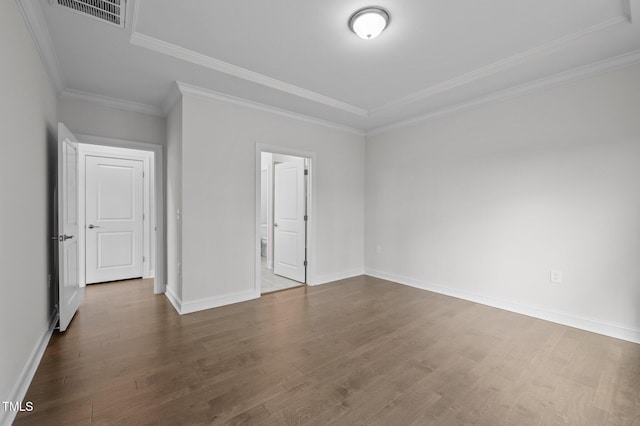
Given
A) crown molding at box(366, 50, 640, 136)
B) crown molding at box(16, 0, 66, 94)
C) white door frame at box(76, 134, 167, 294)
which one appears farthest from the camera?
white door frame at box(76, 134, 167, 294)

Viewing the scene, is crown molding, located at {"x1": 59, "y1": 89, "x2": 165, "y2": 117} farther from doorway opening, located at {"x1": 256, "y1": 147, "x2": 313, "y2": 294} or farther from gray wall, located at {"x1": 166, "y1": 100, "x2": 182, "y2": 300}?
doorway opening, located at {"x1": 256, "y1": 147, "x2": 313, "y2": 294}

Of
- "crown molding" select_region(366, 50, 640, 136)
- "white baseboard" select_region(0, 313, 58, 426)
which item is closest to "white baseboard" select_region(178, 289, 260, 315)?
"white baseboard" select_region(0, 313, 58, 426)

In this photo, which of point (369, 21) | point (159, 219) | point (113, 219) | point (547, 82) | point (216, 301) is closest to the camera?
point (369, 21)

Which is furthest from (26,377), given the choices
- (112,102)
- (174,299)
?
(112,102)

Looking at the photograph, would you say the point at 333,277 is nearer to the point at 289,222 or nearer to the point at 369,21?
the point at 289,222

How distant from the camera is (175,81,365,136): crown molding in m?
3.38

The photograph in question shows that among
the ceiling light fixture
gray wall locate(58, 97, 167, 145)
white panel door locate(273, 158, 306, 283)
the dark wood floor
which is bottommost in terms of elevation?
the dark wood floor

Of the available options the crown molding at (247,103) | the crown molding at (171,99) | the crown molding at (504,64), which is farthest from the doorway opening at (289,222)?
the crown molding at (504,64)

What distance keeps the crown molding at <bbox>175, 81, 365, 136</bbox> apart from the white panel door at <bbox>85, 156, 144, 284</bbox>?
2.37 meters

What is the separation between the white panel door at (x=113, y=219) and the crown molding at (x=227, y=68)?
9.67 ft

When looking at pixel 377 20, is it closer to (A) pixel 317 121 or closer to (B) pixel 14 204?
(A) pixel 317 121

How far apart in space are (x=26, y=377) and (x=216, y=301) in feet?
5.82

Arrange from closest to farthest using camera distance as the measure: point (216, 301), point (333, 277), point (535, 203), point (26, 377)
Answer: point (26, 377) < point (535, 203) < point (216, 301) < point (333, 277)

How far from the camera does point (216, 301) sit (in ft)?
11.9
